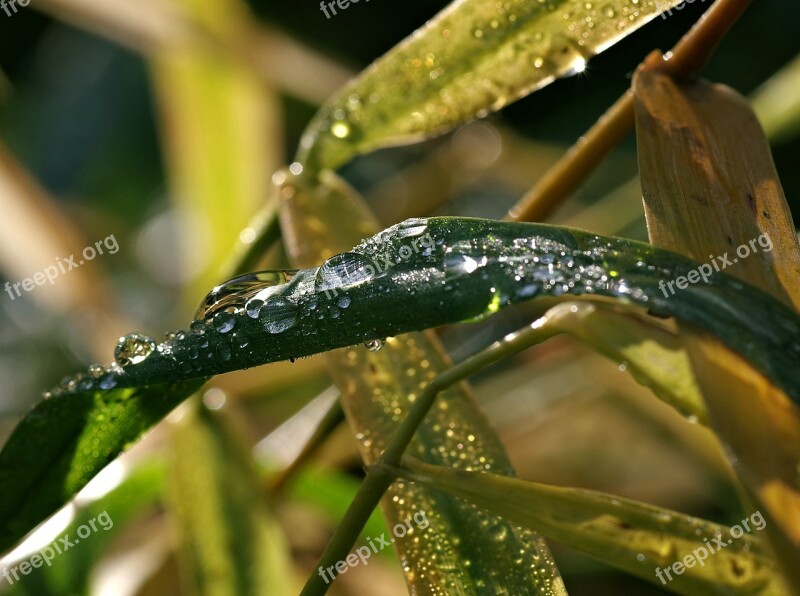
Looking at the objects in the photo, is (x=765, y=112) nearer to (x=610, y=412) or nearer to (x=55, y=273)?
(x=610, y=412)

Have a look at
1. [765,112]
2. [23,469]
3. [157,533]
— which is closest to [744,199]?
[23,469]

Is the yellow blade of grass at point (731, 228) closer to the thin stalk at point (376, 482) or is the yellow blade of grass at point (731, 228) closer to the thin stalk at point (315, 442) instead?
the thin stalk at point (376, 482)

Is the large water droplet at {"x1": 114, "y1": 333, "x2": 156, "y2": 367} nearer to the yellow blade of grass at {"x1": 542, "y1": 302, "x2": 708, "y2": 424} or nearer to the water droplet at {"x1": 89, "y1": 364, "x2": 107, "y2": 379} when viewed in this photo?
the water droplet at {"x1": 89, "y1": 364, "x2": 107, "y2": 379}

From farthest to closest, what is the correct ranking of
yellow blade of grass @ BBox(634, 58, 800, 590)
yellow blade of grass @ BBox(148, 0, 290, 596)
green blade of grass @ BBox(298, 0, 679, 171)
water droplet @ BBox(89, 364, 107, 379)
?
1. yellow blade of grass @ BBox(148, 0, 290, 596)
2. green blade of grass @ BBox(298, 0, 679, 171)
3. water droplet @ BBox(89, 364, 107, 379)
4. yellow blade of grass @ BBox(634, 58, 800, 590)

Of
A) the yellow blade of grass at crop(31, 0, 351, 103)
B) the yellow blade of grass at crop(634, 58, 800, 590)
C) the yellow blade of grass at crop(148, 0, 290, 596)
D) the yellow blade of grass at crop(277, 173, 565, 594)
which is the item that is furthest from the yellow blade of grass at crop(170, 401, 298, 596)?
the yellow blade of grass at crop(31, 0, 351, 103)

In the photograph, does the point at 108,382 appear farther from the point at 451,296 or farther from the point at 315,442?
the point at 315,442

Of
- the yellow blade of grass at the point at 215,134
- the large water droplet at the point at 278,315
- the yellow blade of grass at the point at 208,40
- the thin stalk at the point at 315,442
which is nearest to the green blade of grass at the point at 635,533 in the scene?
the large water droplet at the point at 278,315

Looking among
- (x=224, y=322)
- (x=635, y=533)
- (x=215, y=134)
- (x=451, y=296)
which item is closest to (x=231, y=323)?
(x=224, y=322)
